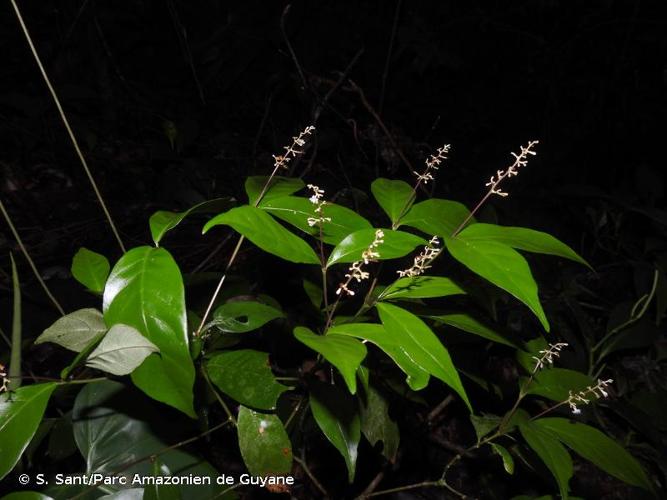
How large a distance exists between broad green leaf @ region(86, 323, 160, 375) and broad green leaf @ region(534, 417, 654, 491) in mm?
635

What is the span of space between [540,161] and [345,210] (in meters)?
2.50

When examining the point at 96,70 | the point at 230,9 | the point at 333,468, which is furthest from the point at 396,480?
the point at 230,9

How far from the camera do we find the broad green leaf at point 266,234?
55 centimetres

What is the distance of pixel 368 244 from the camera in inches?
24.4

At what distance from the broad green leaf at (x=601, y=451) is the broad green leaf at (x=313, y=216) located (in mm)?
463

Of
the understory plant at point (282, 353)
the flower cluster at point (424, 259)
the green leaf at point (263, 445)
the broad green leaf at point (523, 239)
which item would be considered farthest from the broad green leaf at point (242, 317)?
the broad green leaf at point (523, 239)

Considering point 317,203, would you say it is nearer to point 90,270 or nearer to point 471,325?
point 471,325

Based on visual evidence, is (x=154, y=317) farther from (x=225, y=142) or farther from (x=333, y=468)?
(x=225, y=142)

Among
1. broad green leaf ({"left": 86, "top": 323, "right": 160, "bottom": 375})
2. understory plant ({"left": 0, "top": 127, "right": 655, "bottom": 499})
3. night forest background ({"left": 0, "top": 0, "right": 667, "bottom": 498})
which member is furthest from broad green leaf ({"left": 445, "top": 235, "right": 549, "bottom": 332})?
night forest background ({"left": 0, "top": 0, "right": 667, "bottom": 498})

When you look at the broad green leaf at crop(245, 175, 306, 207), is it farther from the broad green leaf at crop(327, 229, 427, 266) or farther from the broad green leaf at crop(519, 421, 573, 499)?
the broad green leaf at crop(519, 421, 573, 499)

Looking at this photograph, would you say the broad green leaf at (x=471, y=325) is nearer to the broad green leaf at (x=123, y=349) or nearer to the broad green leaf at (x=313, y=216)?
the broad green leaf at (x=313, y=216)

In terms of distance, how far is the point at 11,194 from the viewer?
80.3 inches

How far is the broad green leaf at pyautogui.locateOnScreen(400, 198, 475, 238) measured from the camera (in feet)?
2.20

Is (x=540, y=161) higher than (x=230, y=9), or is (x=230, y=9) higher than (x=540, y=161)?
(x=230, y=9)
